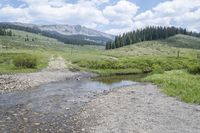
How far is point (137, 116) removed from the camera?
97.3 ft

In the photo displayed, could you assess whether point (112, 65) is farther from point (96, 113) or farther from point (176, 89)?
point (96, 113)

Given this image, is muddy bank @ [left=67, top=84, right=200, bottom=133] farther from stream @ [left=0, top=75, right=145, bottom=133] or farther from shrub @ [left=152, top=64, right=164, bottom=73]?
shrub @ [left=152, top=64, right=164, bottom=73]

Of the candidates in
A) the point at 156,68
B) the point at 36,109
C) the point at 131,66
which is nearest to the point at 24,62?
the point at 131,66

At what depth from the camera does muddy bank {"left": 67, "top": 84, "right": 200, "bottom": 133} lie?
83.3 feet

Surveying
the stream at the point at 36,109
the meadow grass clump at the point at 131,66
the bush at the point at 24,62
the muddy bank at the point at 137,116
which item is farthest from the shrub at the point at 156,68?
the muddy bank at the point at 137,116

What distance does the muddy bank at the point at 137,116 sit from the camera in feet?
83.3

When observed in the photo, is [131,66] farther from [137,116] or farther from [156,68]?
[137,116]

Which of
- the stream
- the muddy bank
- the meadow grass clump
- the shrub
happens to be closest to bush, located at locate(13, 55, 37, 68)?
the meadow grass clump

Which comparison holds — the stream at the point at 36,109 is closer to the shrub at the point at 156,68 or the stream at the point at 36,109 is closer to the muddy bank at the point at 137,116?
the muddy bank at the point at 137,116

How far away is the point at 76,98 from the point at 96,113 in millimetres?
10948

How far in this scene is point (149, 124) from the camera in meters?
26.5

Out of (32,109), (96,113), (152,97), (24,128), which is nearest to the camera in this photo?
(24,128)

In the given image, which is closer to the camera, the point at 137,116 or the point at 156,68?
the point at 137,116

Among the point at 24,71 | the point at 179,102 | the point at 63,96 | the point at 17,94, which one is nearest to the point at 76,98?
the point at 63,96
